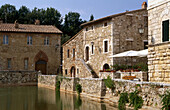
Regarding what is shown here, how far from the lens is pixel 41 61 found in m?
30.9

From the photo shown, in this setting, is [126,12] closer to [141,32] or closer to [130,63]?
[141,32]

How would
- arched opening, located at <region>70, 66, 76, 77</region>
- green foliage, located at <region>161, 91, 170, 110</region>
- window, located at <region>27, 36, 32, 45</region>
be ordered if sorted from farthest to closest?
window, located at <region>27, 36, 32, 45</region>
arched opening, located at <region>70, 66, 76, 77</region>
green foliage, located at <region>161, 91, 170, 110</region>

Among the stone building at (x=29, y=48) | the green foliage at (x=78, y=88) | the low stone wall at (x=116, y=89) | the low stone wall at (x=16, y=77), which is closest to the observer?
the low stone wall at (x=116, y=89)

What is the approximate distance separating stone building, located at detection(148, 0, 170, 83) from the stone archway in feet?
64.6

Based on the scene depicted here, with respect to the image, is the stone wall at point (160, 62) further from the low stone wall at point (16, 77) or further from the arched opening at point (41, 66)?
the arched opening at point (41, 66)

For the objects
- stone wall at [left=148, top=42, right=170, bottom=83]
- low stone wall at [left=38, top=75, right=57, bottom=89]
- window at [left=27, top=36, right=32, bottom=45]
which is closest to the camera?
stone wall at [left=148, top=42, right=170, bottom=83]

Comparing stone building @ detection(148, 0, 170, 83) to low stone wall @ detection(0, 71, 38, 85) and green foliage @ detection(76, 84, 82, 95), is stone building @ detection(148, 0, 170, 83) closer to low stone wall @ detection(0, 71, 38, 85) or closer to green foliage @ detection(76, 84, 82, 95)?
green foliage @ detection(76, 84, 82, 95)

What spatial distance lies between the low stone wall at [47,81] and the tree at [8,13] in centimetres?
2372

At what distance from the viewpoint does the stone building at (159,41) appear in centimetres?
1223

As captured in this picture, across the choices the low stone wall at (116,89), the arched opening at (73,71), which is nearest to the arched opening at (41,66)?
the arched opening at (73,71)

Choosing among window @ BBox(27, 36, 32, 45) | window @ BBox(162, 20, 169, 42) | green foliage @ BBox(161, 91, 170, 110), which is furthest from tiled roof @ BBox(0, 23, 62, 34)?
green foliage @ BBox(161, 91, 170, 110)

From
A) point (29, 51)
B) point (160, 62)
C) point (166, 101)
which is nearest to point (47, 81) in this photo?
point (29, 51)

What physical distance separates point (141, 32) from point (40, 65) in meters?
14.4

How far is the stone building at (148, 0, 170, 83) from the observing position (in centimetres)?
1223
